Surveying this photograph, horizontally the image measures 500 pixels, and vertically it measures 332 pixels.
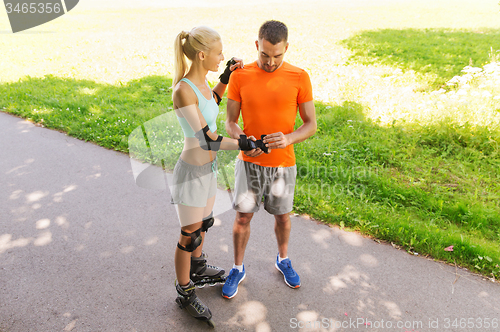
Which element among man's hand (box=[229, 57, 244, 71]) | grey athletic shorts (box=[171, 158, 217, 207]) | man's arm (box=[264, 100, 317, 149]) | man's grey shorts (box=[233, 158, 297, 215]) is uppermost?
man's hand (box=[229, 57, 244, 71])

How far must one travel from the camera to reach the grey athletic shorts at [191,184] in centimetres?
258

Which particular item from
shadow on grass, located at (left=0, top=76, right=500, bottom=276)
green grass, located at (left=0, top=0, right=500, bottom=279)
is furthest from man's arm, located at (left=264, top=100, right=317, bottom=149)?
shadow on grass, located at (left=0, top=76, right=500, bottom=276)

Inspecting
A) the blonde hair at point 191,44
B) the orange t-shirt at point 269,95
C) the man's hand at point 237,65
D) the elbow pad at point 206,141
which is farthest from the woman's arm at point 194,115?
the man's hand at point 237,65

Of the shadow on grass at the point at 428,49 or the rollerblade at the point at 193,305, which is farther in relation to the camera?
the shadow on grass at the point at 428,49

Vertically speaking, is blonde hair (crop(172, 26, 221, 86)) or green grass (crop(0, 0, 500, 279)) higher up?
blonde hair (crop(172, 26, 221, 86))

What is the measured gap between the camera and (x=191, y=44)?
7.91ft

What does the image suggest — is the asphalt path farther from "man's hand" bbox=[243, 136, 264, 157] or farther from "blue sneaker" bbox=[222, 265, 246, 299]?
"man's hand" bbox=[243, 136, 264, 157]

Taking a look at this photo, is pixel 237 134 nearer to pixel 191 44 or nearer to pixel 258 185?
pixel 258 185

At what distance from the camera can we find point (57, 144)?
19.6 ft

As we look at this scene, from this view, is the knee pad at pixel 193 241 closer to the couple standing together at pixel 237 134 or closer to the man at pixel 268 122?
the couple standing together at pixel 237 134

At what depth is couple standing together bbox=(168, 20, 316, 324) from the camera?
8.00ft

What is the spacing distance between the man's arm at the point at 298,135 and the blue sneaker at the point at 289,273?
1213mm

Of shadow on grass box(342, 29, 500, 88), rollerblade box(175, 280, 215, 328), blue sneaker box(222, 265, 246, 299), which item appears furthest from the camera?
shadow on grass box(342, 29, 500, 88)

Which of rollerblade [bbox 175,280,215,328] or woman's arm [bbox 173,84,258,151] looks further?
rollerblade [bbox 175,280,215,328]
